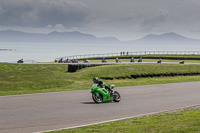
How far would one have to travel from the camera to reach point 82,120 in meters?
10.7

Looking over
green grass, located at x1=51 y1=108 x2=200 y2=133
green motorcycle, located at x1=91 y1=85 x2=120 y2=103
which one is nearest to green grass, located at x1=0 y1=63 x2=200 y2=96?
green motorcycle, located at x1=91 y1=85 x2=120 y2=103

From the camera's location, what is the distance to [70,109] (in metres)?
12.7

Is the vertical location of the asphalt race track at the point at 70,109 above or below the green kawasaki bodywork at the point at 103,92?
below

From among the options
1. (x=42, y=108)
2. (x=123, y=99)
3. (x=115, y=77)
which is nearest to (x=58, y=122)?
(x=42, y=108)

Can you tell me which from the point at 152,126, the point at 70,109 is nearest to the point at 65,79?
the point at 70,109

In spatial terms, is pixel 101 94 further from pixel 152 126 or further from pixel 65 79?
pixel 65 79

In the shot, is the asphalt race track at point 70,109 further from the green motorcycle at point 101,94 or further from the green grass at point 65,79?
the green grass at point 65,79

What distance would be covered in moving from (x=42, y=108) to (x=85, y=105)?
2.03 metres

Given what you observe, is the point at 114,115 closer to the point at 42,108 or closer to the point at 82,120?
the point at 82,120

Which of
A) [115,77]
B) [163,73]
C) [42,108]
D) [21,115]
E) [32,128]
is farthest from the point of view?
[163,73]

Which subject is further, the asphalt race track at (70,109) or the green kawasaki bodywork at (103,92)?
the green kawasaki bodywork at (103,92)

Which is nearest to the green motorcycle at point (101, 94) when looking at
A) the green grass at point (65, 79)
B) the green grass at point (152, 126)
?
the green grass at point (152, 126)

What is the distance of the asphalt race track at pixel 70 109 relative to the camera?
999 cm

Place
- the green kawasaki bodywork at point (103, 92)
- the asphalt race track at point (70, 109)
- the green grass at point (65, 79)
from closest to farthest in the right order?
the asphalt race track at point (70, 109)
the green kawasaki bodywork at point (103, 92)
the green grass at point (65, 79)
